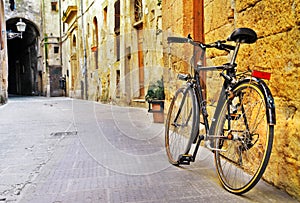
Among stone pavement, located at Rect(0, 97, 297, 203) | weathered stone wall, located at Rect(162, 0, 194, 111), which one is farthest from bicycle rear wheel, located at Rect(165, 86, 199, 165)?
weathered stone wall, located at Rect(162, 0, 194, 111)

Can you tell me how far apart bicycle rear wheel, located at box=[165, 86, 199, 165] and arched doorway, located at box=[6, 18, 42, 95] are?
23668 mm

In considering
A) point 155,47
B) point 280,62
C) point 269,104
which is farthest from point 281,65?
point 155,47

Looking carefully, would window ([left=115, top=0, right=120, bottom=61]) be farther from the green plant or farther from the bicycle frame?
the bicycle frame

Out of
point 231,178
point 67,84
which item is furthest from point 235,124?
point 67,84

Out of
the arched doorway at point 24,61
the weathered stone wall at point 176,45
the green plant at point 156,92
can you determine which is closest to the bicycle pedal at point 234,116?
the weathered stone wall at point 176,45

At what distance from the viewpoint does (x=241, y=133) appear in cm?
221

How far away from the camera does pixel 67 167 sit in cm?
304

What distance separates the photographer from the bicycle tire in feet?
7.07

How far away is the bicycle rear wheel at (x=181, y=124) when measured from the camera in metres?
2.74

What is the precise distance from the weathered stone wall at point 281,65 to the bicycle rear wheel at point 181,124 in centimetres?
56

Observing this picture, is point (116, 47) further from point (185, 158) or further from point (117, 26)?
point (185, 158)

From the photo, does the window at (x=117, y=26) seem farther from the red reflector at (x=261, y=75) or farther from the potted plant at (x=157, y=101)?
the red reflector at (x=261, y=75)

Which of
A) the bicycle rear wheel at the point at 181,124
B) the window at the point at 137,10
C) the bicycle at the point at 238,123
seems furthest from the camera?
the window at the point at 137,10

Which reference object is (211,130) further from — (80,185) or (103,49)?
(103,49)
